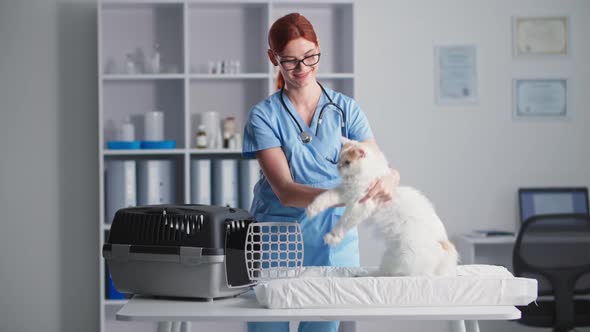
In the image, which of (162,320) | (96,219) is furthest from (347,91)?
(162,320)

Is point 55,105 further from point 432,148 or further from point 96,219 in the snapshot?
point 432,148

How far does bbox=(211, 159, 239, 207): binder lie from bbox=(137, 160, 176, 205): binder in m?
0.25

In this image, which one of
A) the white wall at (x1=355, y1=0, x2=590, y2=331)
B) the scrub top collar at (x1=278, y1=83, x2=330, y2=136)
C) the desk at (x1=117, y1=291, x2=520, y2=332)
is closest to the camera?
the desk at (x1=117, y1=291, x2=520, y2=332)

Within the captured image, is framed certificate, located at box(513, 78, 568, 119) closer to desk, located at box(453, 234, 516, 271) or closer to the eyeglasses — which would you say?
desk, located at box(453, 234, 516, 271)

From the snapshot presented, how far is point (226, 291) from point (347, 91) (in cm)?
229

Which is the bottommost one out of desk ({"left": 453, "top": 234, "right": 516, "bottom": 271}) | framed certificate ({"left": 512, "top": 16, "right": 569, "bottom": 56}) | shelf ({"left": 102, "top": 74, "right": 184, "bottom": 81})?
desk ({"left": 453, "top": 234, "right": 516, "bottom": 271})

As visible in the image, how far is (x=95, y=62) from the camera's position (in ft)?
13.0

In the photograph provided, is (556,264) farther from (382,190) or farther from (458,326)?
(382,190)

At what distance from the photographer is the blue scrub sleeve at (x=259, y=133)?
213cm

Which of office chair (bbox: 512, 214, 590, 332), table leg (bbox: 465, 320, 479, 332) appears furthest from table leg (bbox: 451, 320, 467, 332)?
office chair (bbox: 512, 214, 590, 332)

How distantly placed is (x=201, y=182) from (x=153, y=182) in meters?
0.24

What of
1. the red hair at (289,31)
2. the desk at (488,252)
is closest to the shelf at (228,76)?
the desk at (488,252)

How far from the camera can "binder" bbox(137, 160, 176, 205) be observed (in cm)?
373

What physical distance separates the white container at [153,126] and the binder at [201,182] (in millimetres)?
265
